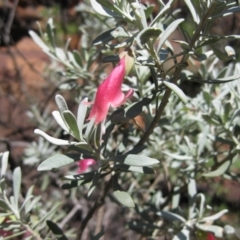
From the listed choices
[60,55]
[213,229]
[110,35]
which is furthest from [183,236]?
[60,55]

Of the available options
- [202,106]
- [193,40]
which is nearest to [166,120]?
[202,106]

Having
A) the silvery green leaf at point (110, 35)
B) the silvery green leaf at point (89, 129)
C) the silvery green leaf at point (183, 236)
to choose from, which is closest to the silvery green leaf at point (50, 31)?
the silvery green leaf at point (110, 35)

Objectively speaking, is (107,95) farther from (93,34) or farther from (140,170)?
(93,34)

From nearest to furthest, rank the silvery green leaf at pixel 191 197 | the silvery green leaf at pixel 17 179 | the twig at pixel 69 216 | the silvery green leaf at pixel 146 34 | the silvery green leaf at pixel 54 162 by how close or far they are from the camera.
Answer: the silvery green leaf at pixel 146 34 < the silvery green leaf at pixel 54 162 < the silvery green leaf at pixel 17 179 < the silvery green leaf at pixel 191 197 < the twig at pixel 69 216

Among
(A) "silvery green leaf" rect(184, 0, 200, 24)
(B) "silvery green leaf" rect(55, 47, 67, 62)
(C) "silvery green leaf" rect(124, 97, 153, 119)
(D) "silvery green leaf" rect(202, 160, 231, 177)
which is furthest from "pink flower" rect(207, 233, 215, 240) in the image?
(B) "silvery green leaf" rect(55, 47, 67, 62)

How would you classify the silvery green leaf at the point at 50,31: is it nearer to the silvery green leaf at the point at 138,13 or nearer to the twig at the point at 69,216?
the silvery green leaf at the point at 138,13

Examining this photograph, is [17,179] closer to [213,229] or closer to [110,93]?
[110,93]

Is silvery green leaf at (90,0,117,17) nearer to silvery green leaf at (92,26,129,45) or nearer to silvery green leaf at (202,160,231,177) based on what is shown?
silvery green leaf at (92,26,129,45)
